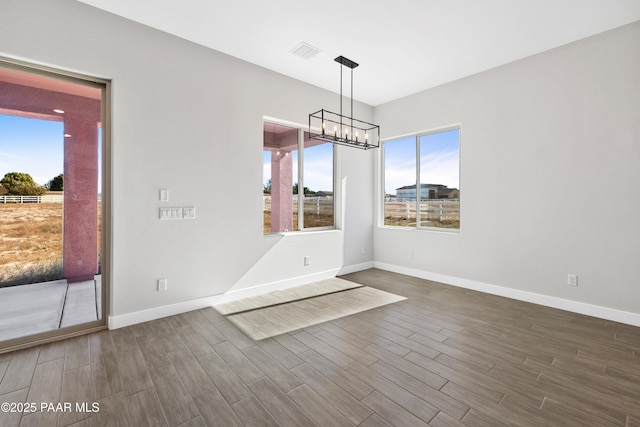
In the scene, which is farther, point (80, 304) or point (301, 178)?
point (301, 178)

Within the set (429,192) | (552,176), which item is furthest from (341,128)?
(552,176)

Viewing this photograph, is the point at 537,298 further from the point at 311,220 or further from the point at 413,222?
the point at 311,220

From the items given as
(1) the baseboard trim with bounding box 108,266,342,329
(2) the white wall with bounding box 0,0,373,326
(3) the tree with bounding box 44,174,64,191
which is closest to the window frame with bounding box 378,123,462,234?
(1) the baseboard trim with bounding box 108,266,342,329

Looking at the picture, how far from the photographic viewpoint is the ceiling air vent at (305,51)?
335cm

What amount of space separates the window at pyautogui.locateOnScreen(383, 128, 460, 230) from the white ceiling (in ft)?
3.96

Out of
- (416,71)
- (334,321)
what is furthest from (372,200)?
(334,321)

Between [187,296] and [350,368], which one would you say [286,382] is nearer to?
[350,368]

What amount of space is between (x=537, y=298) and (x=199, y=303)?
13.5 feet

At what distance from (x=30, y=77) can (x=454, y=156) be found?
16.6ft

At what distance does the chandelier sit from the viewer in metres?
3.39

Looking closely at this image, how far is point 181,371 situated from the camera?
84.7 inches

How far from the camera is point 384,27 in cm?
301

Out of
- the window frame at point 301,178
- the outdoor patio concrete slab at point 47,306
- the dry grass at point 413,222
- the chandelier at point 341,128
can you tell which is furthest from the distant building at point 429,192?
the outdoor patio concrete slab at point 47,306

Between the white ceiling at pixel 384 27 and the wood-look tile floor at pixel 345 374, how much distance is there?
3078mm
